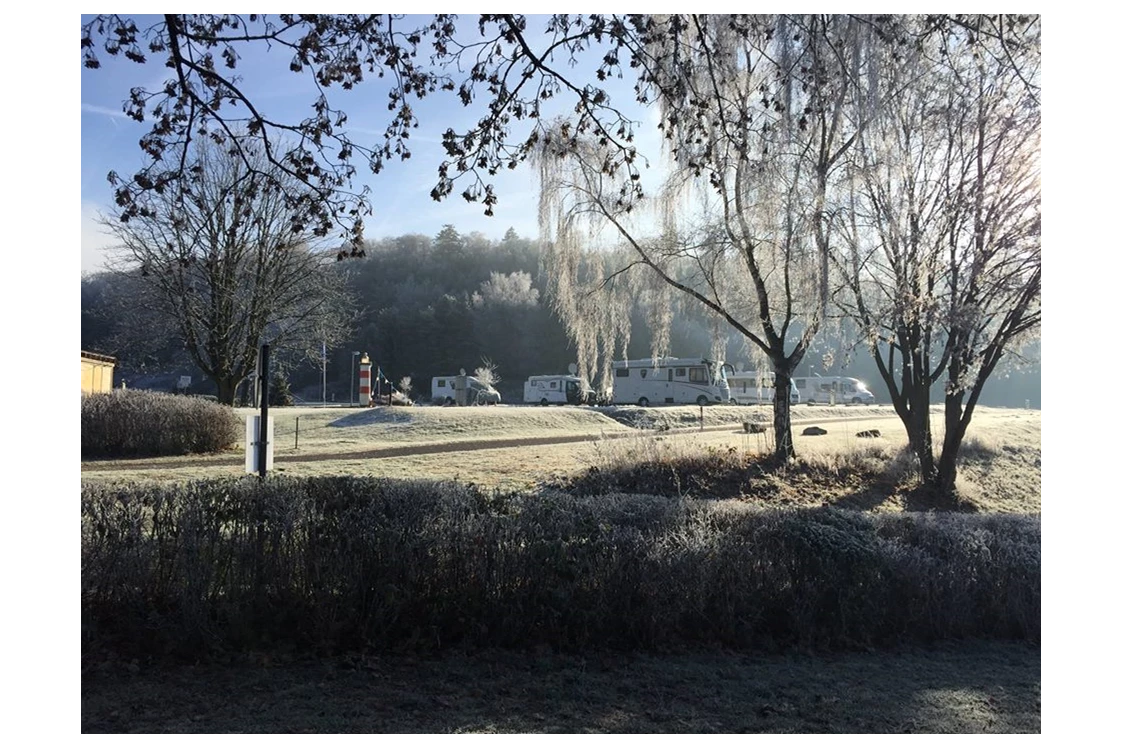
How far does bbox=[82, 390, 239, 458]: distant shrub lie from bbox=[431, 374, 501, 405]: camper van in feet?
→ 88.0

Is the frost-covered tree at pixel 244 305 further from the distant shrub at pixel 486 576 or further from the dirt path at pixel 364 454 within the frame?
the distant shrub at pixel 486 576

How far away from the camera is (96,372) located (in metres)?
22.2

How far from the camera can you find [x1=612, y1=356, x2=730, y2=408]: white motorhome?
45344 mm

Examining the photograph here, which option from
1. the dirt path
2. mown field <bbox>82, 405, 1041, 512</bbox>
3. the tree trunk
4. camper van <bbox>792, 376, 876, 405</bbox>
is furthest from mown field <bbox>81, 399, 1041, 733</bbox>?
camper van <bbox>792, 376, 876, 405</bbox>

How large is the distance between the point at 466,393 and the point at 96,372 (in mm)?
25565

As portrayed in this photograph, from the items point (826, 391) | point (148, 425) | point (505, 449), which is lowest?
point (505, 449)

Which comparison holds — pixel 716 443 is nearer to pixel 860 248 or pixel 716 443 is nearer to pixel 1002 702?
pixel 860 248

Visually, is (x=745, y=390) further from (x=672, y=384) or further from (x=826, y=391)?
(x=826, y=391)

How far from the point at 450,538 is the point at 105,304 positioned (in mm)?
31884

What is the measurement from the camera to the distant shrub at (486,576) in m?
4.64

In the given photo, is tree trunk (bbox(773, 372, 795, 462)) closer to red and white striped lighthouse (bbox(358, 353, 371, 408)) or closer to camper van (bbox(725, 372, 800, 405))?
red and white striped lighthouse (bbox(358, 353, 371, 408))

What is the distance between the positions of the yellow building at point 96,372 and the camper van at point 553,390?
29.0 metres

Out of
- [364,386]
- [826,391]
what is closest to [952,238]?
[364,386]
